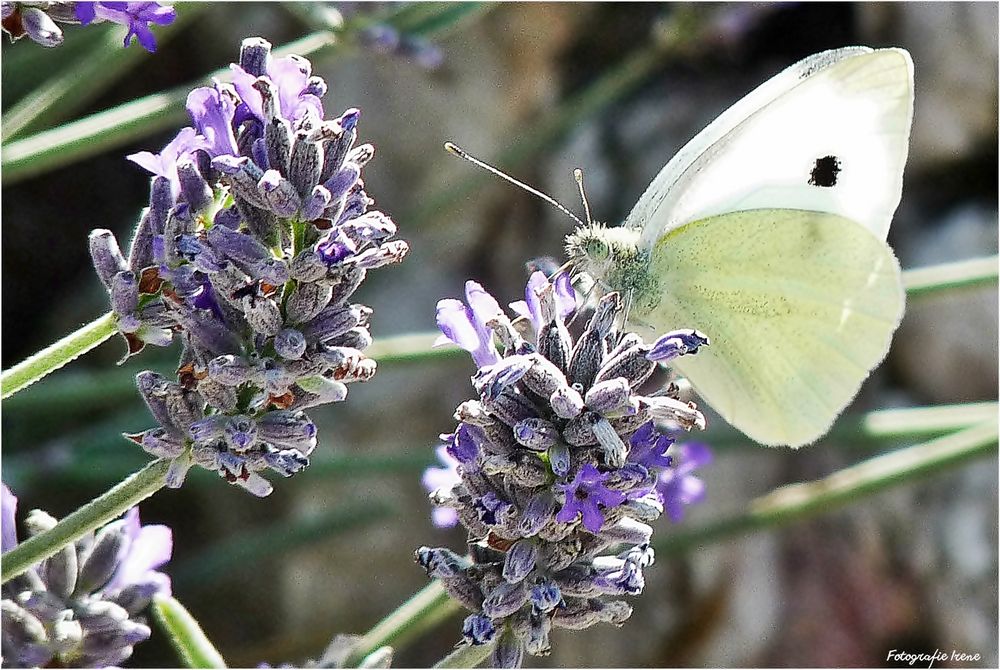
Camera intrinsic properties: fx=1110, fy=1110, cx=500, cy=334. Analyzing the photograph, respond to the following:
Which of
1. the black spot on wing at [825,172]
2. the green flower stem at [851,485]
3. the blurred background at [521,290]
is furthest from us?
the blurred background at [521,290]

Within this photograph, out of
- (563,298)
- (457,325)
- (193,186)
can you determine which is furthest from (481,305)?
(193,186)

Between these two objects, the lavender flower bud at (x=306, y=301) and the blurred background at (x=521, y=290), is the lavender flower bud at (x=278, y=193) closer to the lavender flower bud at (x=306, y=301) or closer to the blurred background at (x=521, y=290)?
the lavender flower bud at (x=306, y=301)

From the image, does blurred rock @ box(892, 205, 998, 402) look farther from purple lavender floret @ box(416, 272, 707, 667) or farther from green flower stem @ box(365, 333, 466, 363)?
purple lavender floret @ box(416, 272, 707, 667)

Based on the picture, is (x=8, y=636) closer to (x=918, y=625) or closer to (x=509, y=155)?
(x=509, y=155)

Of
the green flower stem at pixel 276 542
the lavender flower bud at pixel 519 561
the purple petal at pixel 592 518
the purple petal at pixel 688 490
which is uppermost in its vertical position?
the purple petal at pixel 592 518

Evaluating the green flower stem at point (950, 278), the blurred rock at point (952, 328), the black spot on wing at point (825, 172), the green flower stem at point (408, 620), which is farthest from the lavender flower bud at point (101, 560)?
the blurred rock at point (952, 328)

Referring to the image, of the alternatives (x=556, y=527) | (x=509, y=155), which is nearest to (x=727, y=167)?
(x=556, y=527)

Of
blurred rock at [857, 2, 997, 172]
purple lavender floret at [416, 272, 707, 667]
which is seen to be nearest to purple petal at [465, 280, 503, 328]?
purple lavender floret at [416, 272, 707, 667]
